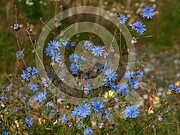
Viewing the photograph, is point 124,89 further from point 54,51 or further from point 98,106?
point 54,51

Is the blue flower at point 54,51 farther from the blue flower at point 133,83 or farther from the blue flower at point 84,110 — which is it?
the blue flower at point 133,83

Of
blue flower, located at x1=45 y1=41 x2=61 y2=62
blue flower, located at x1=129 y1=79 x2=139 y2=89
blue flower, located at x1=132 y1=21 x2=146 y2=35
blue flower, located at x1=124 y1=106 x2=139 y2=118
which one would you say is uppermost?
blue flower, located at x1=132 y1=21 x2=146 y2=35

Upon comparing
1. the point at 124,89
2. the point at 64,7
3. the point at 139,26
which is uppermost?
the point at 64,7

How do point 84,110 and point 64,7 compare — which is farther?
point 64,7

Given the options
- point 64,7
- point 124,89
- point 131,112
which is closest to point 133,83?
point 124,89

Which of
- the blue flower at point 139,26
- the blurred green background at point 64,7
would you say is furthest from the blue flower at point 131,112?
the blurred green background at point 64,7

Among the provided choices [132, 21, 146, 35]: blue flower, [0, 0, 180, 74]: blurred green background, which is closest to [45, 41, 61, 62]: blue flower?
[132, 21, 146, 35]: blue flower

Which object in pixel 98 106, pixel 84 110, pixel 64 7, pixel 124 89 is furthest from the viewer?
pixel 64 7

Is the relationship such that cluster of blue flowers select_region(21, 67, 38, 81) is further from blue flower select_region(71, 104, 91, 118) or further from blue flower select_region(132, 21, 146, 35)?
blue flower select_region(132, 21, 146, 35)
